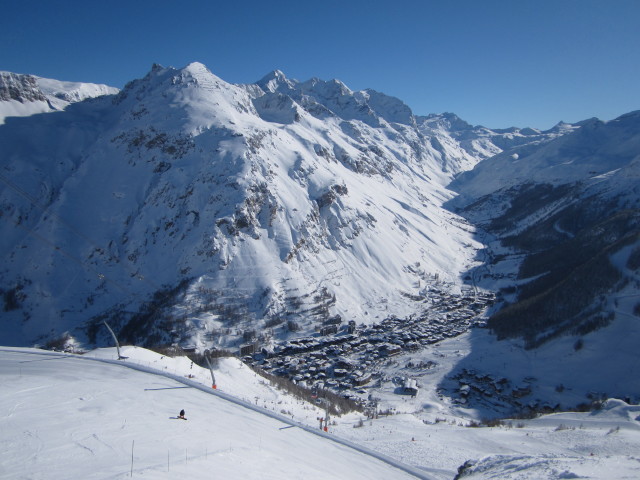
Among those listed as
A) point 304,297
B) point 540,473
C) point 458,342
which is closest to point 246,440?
point 540,473

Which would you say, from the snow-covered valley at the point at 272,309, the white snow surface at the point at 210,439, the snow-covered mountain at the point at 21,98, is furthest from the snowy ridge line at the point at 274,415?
the snow-covered mountain at the point at 21,98

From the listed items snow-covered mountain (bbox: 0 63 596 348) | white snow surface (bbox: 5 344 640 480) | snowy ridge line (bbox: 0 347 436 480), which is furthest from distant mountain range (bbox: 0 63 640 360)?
snowy ridge line (bbox: 0 347 436 480)

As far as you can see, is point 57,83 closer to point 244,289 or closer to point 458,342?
point 244,289

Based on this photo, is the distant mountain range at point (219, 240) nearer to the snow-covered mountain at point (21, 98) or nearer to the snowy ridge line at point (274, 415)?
the snow-covered mountain at point (21, 98)

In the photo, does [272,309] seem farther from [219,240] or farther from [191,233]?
[191,233]

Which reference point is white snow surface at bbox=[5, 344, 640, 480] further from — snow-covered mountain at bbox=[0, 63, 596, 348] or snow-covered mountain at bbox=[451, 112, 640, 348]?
snow-covered mountain at bbox=[0, 63, 596, 348]

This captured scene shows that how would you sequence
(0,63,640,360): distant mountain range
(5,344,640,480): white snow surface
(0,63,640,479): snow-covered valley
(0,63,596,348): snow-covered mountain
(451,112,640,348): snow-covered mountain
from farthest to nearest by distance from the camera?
(0,63,596,348): snow-covered mountain → (0,63,640,360): distant mountain range → (451,112,640,348): snow-covered mountain → (0,63,640,479): snow-covered valley → (5,344,640,480): white snow surface
